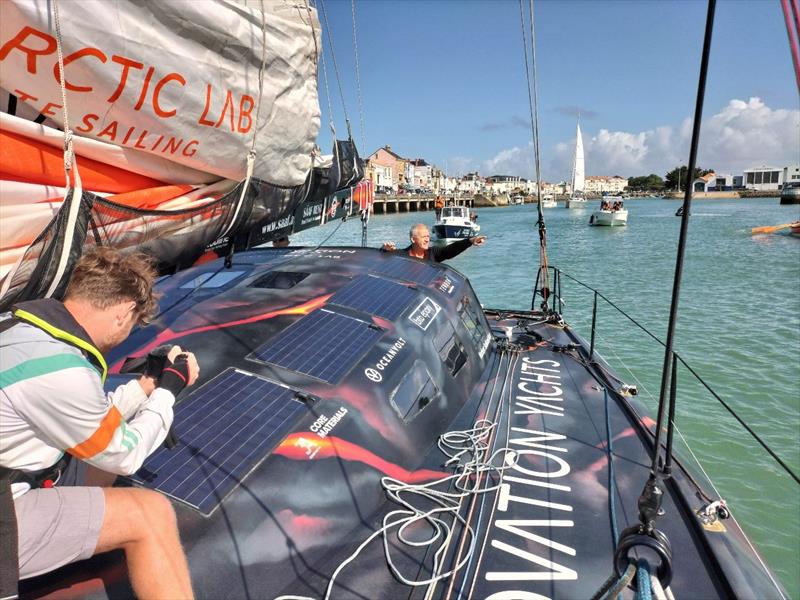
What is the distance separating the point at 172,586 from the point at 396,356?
2.69m

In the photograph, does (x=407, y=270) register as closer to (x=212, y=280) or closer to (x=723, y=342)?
(x=212, y=280)

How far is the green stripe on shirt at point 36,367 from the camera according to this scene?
1.78 meters

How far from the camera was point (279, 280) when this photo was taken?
5332mm

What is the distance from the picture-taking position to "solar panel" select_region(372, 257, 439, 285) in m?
6.09

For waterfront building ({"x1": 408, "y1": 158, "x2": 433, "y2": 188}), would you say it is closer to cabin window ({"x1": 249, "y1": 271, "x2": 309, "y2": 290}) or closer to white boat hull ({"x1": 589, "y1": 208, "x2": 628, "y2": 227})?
white boat hull ({"x1": 589, "y1": 208, "x2": 628, "y2": 227})

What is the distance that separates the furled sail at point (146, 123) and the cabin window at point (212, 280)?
1.78 metres

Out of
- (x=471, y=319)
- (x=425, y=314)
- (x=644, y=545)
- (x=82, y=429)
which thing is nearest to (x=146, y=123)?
(x=82, y=429)

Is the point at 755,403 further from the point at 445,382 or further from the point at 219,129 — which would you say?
the point at 219,129

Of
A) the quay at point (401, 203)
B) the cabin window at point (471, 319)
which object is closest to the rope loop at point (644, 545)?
the cabin window at point (471, 319)

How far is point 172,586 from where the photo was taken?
2.24 m

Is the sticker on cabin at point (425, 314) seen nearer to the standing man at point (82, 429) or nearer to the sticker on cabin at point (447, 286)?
the sticker on cabin at point (447, 286)

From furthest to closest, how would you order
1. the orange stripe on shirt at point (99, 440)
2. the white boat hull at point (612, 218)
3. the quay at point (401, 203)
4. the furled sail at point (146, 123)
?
the quay at point (401, 203)
the white boat hull at point (612, 218)
the furled sail at point (146, 123)
the orange stripe on shirt at point (99, 440)

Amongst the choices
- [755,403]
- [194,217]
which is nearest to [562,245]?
[755,403]

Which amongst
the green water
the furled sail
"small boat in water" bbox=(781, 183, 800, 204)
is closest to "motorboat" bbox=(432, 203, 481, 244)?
the green water
